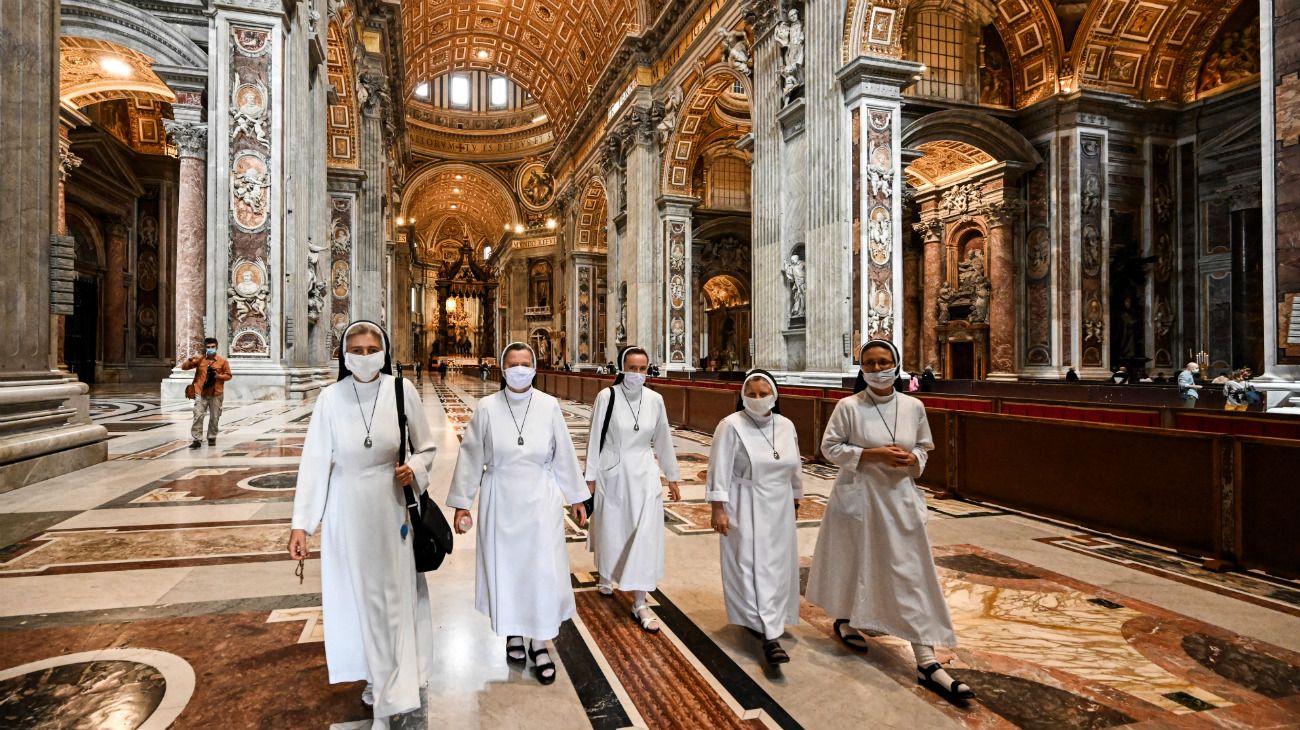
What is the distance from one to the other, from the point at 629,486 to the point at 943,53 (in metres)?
18.1

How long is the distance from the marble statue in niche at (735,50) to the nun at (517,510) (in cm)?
1601

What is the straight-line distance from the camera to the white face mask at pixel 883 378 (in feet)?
9.18

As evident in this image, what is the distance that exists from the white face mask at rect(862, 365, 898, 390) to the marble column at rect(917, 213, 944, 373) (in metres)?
19.0

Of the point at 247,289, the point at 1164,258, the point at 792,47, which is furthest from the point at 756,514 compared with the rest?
the point at 1164,258

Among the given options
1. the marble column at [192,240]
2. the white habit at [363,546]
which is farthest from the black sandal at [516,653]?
the marble column at [192,240]

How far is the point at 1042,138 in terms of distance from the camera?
17.0m

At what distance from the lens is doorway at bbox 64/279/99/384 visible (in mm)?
19578

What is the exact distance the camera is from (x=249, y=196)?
10.8 meters

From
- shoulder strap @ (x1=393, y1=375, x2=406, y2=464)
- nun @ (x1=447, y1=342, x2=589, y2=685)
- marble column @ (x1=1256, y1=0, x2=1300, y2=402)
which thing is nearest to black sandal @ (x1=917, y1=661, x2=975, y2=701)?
nun @ (x1=447, y1=342, x2=589, y2=685)

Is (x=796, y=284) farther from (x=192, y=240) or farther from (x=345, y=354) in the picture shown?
(x=345, y=354)

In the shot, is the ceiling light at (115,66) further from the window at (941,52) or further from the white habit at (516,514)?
the window at (941,52)

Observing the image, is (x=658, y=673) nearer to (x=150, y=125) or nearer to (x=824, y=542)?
(x=824, y=542)

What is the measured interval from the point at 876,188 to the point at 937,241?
8.60 metres

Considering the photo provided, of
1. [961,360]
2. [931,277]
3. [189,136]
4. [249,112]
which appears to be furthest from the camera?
[931,277]
